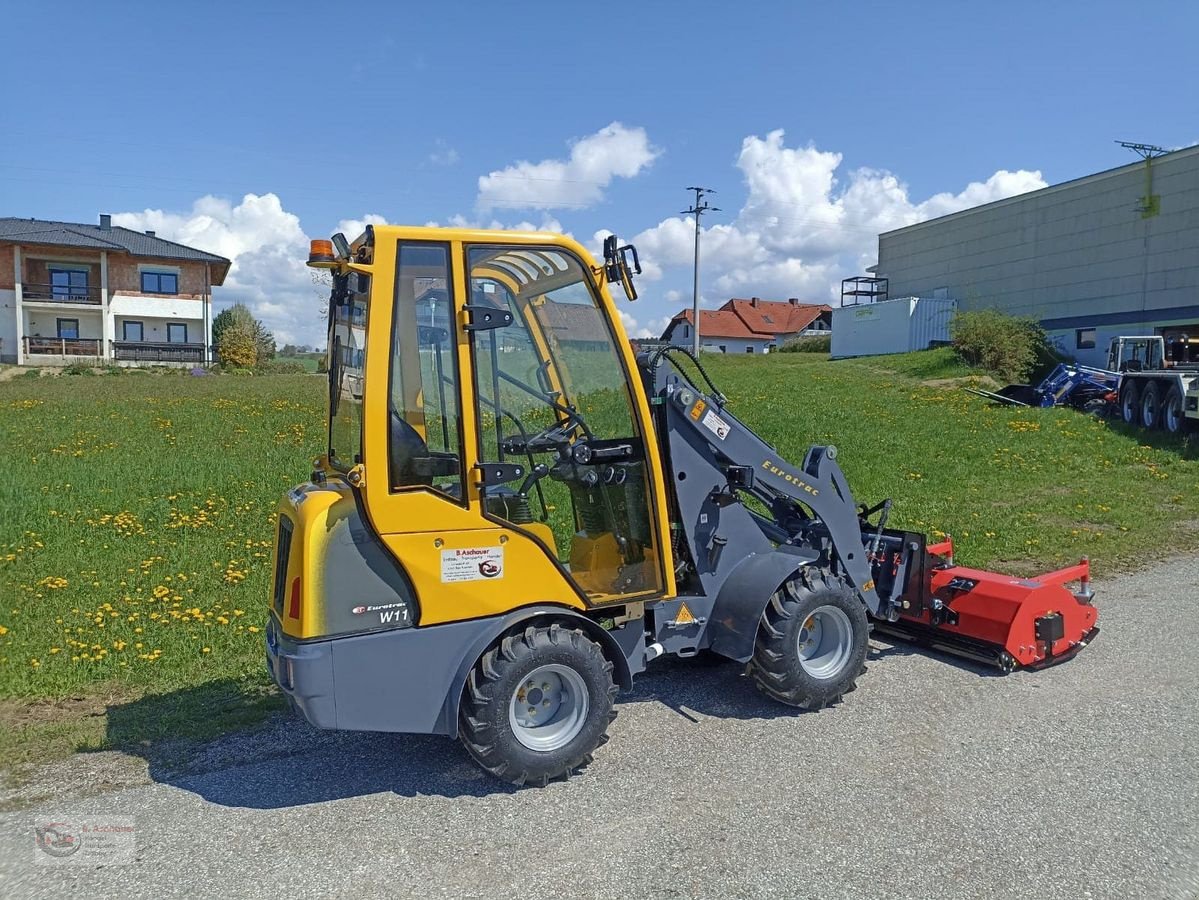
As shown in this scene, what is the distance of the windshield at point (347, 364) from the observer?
4258 millimetres

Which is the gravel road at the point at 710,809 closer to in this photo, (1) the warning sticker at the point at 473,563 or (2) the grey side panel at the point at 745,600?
(2) the grey side panel at the point at 745,600

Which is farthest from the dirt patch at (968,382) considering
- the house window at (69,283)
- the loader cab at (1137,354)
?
the house window at (69,283)

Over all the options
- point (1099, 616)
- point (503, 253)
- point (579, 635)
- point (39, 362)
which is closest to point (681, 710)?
point (579, 635)

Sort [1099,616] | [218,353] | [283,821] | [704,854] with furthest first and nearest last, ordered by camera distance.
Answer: [218,353]
[1099,616]
[283,821]
[704,854]

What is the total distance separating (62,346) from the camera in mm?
43844

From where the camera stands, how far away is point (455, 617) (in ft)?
13.9

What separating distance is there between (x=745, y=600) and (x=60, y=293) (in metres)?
50.6

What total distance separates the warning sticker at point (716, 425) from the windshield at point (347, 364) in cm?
190

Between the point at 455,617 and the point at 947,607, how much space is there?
3.60 m

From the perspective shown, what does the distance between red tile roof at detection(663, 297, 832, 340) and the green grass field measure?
192 ft

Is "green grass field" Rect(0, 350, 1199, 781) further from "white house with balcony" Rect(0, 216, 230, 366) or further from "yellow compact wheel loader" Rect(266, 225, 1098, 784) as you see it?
"white house with balcony" Rect(0, 216, 230, 366)

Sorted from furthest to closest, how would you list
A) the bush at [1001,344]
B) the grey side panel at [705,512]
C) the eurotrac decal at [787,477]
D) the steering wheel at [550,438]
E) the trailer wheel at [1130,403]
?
1. the bush at [1001,344]
2. the trailer wheel at [1130,403]
3. the eurotrac decal at [787,477]
4. the grey side panel at [705,512]
5. the steering wheel at [550,438]

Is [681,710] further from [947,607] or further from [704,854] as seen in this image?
[947,607]

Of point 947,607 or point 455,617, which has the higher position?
point 455,617
